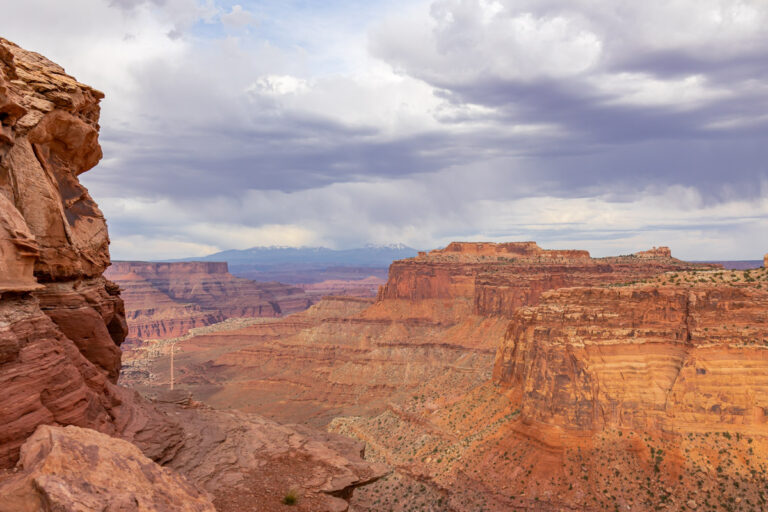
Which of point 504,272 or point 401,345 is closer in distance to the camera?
point 504,272

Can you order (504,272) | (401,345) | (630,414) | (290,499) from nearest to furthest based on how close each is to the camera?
(290,499), (630,414), (504,272), (401,345)

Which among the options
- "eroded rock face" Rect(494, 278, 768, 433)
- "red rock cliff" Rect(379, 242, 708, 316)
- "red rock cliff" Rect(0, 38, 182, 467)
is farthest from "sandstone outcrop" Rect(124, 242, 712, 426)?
"red rock cliff" Rect(0, 38, 182, 467)

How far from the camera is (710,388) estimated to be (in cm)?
3981

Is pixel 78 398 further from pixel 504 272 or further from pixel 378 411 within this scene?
pixel 504 272

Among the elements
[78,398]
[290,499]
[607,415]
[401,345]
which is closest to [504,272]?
[401,345]

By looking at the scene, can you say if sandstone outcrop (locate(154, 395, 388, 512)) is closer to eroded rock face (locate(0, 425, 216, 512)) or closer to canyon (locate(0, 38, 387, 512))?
canyon (locate(0, 38, 387, 512))

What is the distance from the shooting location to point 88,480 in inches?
609

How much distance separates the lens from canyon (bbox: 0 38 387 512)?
54.2ft

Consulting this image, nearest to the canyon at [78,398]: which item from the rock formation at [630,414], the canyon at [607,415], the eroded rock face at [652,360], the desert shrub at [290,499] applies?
the desert shrub at [290,499]

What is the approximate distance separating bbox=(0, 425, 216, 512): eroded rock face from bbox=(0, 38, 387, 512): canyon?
44 millimetres

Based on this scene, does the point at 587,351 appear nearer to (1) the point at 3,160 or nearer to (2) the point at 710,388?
(2) the point at 710,388

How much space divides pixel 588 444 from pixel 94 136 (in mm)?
36754

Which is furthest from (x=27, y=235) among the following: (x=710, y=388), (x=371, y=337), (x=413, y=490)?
(x=371, y=337)

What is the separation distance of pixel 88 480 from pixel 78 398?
20.0ft
